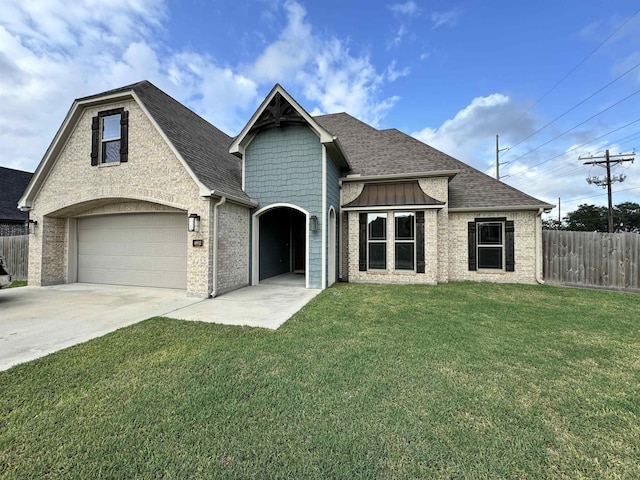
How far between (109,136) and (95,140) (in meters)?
0.56

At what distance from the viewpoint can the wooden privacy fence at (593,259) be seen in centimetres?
891

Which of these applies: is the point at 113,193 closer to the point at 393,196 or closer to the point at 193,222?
the point at 193,222

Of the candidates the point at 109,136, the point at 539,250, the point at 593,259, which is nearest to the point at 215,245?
the point at 109,136

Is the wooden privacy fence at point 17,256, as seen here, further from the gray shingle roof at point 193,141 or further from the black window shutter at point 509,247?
the black window shutter at point 509,247

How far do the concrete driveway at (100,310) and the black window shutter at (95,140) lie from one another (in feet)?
14.2

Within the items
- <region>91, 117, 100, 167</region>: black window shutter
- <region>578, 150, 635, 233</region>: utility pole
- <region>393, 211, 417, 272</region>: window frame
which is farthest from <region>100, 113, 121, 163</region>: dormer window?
<region>578, 150, 635, 233</region>: utility pole

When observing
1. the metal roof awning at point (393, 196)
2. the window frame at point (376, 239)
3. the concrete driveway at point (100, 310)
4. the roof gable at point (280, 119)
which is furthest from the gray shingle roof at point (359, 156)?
the concrete driveway at point (100, 310)

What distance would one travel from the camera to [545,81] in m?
13.7

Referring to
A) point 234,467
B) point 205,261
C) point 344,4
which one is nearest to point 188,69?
point 344,4

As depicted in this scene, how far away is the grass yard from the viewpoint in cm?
198

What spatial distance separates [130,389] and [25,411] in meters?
0.82

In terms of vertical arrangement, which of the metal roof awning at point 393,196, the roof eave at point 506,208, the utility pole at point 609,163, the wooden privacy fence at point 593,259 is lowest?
the wooden privacy fence at point 593,259

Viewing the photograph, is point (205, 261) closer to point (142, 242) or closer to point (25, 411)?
point (142, 242)

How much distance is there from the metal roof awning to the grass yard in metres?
5.71
